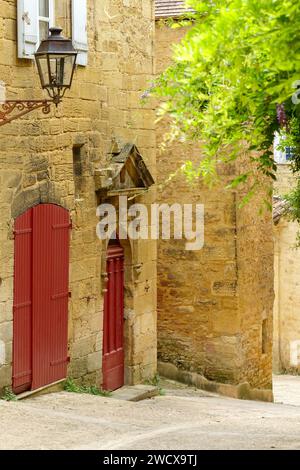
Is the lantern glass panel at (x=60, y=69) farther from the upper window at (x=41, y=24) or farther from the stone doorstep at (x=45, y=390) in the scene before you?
the stone doorstep at (x=45, y=390)

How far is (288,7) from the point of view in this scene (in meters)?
7.25

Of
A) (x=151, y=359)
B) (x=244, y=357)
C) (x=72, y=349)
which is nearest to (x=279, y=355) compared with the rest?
(x=244, y=357)

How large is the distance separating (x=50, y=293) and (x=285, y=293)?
44.2 feet

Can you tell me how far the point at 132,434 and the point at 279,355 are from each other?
49.9 feet

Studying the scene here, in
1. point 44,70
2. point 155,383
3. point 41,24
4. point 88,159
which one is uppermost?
point 41,24

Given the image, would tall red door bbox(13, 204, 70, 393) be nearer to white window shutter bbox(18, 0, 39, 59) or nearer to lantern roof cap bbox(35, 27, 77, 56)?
white window shutter bbox(18, 0, 39, 59)

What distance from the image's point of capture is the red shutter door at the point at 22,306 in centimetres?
1094

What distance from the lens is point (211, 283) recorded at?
16.5 m

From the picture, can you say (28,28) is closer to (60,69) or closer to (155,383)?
(60,69)

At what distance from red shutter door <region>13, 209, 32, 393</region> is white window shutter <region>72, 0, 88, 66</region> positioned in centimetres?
217

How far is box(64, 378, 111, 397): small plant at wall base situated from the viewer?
12.1 meters

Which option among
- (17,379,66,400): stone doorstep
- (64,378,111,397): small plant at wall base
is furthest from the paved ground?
(64,378,111,397): small plant at wall base

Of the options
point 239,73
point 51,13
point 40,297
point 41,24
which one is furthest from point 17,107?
point 239,73

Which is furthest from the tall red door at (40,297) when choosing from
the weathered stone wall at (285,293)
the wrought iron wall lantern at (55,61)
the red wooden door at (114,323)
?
the weathered stone wall at (285,293)
